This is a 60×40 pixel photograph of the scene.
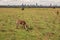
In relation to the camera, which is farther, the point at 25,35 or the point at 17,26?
the point at 17,26

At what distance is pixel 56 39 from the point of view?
995 centimetres

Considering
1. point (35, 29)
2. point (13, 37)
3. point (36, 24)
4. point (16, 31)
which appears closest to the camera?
point (13, 37)

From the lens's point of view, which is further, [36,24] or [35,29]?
[36,24]

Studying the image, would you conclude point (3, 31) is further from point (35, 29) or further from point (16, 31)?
point (35, 29)

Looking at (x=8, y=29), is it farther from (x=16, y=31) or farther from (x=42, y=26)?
(x=42, y=26)

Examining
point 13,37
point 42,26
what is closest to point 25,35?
point 13,37

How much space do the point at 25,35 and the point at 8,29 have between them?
1457mm

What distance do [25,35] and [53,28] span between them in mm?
2266

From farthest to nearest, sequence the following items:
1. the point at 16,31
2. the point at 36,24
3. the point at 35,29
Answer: the point at 36,24
the point at 35,29
the point at 16,31

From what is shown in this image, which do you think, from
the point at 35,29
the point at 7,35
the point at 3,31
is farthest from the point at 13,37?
the point at 35,29

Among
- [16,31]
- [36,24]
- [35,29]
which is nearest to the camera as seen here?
[16,31]

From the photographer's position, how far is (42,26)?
12.2 meters

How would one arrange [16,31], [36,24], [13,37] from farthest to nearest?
1. [36,24]
2. [16,31]
3. [13,37]

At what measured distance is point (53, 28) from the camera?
11.8m
